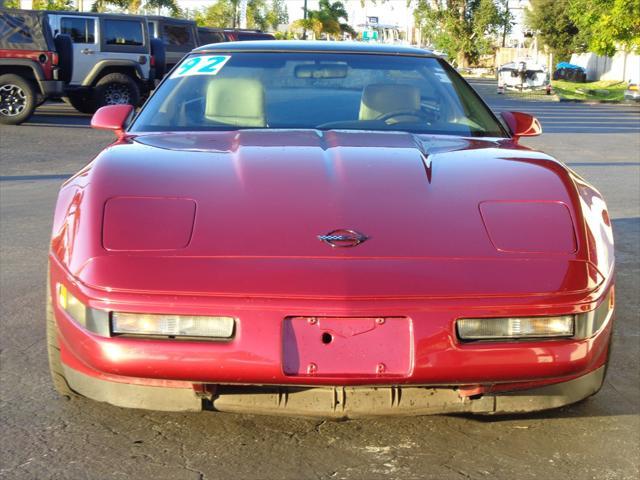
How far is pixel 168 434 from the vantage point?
10.9ft

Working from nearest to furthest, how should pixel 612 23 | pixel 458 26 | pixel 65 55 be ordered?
1. pixel 65 55
2. pixel 612 23
3. pixel 458 26

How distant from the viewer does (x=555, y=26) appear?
2724 inches

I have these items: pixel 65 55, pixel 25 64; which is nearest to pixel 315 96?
pixel 25 64

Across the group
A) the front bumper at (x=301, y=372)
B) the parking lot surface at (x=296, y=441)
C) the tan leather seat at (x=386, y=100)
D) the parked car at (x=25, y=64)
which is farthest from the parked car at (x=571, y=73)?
the front bumper at (x=301, y=372)

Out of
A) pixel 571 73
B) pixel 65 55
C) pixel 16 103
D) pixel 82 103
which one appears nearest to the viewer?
pixel 16 103

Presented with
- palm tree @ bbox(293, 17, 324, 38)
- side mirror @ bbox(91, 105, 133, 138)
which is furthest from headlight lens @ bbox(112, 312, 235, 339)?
palm tree @ bbox(293, 17, 324, 38)

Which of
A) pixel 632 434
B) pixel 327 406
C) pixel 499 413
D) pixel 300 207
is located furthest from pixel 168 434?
pixel 632 434

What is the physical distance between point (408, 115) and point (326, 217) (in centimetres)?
140

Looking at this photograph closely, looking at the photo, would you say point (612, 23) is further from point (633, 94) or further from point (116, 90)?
point (116, 90)

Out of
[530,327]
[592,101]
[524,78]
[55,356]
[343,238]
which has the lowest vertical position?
[592,101]

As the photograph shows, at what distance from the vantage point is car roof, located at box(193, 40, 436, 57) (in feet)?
15.3

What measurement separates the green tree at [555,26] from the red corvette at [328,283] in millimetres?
67242

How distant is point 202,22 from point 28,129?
44.8m

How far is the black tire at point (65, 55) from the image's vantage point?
16688 mm
